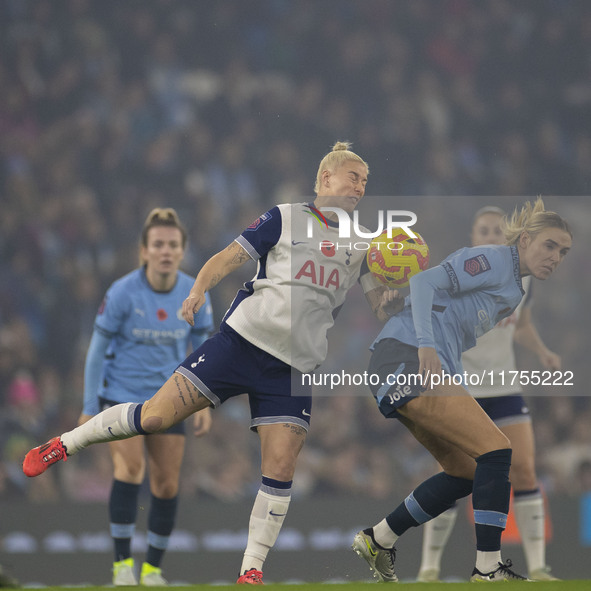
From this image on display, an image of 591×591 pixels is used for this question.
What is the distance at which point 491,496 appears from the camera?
4500mm

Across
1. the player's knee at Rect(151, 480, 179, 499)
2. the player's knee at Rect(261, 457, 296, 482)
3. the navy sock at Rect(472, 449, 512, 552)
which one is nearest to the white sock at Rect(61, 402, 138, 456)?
the player's knee at Rect(261, 457, 296, 482)

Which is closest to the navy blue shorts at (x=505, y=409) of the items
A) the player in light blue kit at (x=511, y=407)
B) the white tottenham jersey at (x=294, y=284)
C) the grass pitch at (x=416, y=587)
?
the player in light blue kit at (x=511, y=407)

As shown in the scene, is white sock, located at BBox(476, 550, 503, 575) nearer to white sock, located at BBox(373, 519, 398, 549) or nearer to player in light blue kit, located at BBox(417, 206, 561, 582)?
white sock, located at BBox(373, 519, 398, 549)

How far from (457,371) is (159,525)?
257cm

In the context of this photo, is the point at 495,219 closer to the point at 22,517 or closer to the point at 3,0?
the point at 22,517

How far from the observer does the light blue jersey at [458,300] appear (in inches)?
184

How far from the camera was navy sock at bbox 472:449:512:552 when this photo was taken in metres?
4.48

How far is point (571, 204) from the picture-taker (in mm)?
12031

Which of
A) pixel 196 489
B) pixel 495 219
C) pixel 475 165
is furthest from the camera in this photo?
pixel 475 165

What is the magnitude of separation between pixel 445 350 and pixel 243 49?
10230 mm

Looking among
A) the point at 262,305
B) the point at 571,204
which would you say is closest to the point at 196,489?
the point at 262,305

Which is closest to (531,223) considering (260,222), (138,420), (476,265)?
(476,265)

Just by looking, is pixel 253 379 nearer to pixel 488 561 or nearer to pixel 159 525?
pixel 488 561

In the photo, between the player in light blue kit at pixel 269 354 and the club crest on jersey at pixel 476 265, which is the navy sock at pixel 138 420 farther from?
the club crest on jersey at pixel 476 265
